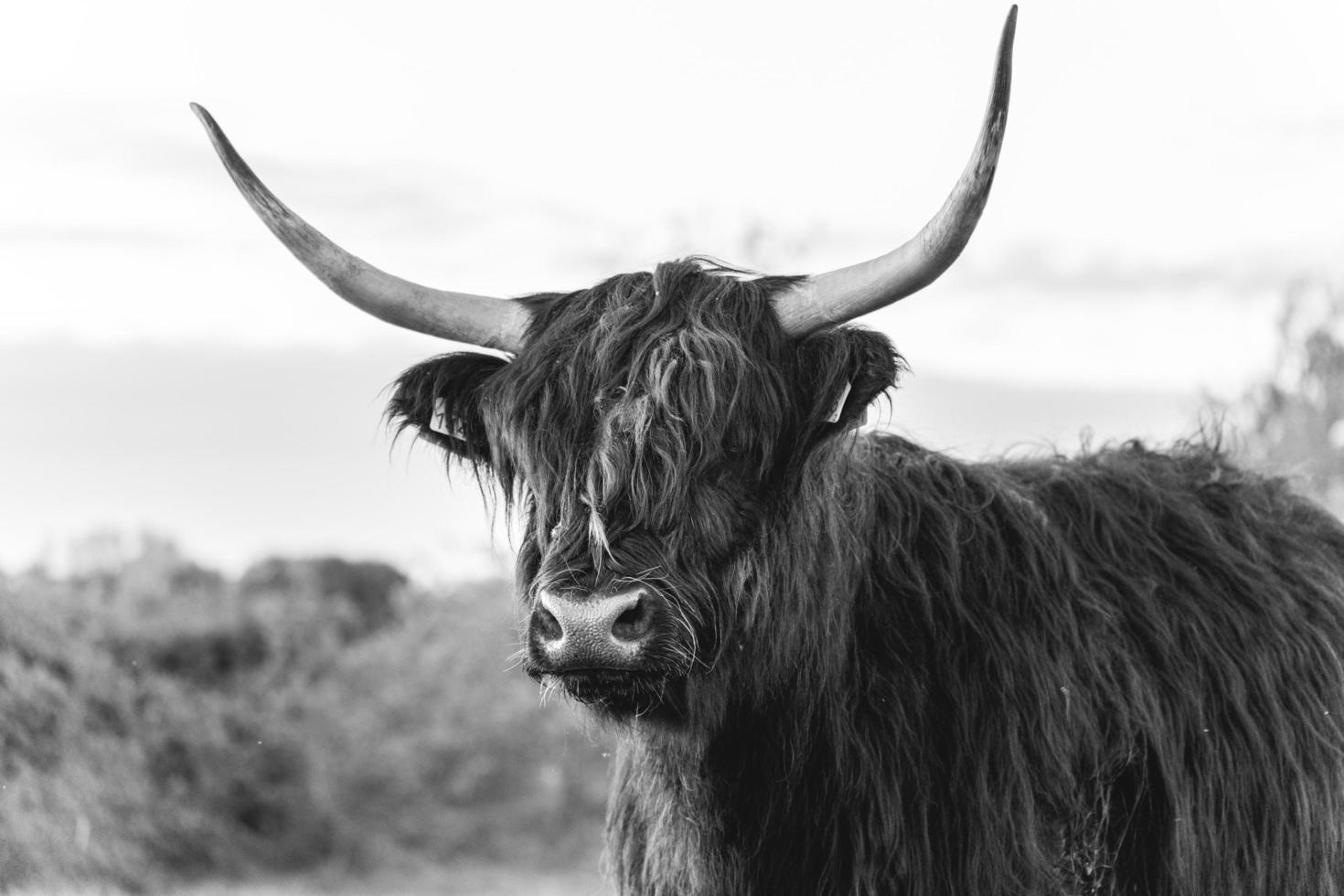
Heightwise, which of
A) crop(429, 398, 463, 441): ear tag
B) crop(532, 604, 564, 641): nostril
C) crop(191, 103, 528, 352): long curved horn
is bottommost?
crop(532, 604, 564, 641): nostril

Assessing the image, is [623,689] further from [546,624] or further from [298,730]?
[298,730]

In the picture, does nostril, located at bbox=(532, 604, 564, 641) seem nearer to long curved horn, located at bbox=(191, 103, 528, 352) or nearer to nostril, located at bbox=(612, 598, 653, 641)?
nostril, located at bbox=(612, 598, 653, 641)

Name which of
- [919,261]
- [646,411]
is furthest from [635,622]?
[919,261]

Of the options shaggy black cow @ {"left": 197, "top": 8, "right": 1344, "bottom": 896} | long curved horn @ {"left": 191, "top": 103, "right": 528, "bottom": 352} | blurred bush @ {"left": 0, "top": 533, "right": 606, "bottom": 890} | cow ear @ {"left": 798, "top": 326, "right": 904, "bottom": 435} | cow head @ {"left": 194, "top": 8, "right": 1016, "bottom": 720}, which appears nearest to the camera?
cow head @ {"left": 194, "top": 8, "right": 1016, "bottom": 720}

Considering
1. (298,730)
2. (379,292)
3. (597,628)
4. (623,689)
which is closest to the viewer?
(597,628)

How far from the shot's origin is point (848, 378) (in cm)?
452

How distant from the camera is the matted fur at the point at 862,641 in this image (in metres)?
4.36

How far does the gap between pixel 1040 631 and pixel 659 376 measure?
5.11ft

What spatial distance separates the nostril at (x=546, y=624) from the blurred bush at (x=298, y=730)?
28.3 ft

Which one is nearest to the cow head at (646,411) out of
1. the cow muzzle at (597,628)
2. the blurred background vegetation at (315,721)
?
the cow muzzle at (597,628)

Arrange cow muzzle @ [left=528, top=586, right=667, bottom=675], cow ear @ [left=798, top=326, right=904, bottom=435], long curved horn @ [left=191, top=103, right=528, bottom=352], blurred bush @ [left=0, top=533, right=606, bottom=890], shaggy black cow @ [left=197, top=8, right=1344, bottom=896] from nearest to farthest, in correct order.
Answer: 1. cow muzzle @ [left=528, top=586, right=667, bottom=675]
2. shaggy black cow @ [left=197, top=8, right=1344, bottom=896]
3. cow ear @ [left=798, top=326, right=904, bottom=435]
4. long curved horn @ [left=191, top=103, right=528, bottom=352]
5. blurred bush @ [left=0, top=533, right=606, bottom=890]

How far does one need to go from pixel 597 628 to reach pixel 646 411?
28.5 inches

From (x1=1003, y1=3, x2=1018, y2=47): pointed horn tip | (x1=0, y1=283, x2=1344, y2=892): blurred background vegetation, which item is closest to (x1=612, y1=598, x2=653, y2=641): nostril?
(x1=1003, y1=3, x2=1018, y2=47): pointed horn tip

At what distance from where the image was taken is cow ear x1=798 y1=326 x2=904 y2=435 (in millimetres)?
4500
